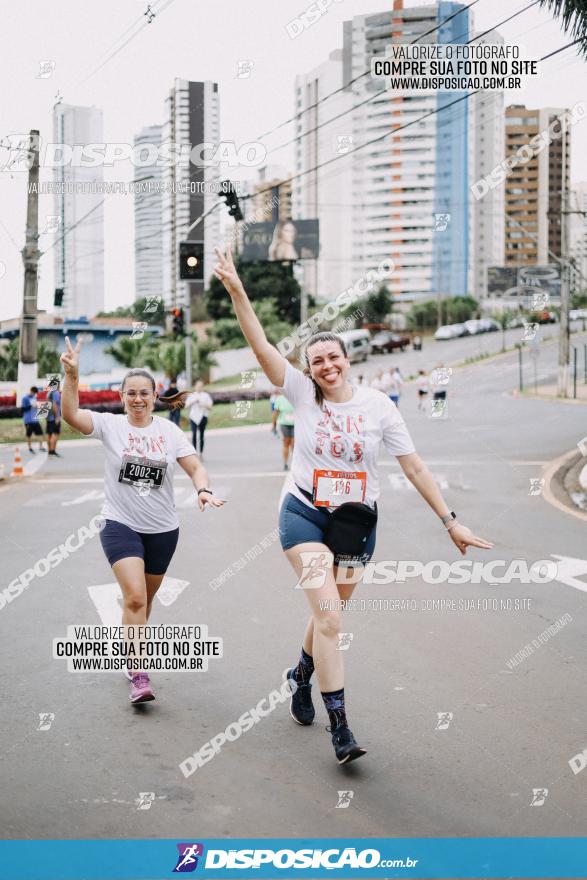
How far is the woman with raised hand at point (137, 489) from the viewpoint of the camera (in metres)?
5.32

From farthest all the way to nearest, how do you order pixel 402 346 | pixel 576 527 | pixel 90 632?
1. pixel 402 346
2. pixel 576 527
3. pixel 90 632

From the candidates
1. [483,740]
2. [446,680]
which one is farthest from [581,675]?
[483,740]

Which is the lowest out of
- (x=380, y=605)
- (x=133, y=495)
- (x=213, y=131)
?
(x=380, y=605)

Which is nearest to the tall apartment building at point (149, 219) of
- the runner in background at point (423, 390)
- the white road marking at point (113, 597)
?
the runner in background at point (423, 390)

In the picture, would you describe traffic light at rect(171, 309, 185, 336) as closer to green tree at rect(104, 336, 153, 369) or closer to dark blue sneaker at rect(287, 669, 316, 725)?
green tree at rect(104, 336, 153, 369)

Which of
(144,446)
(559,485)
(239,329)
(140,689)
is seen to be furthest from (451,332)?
(140,689)

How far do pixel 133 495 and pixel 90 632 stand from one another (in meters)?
1.49

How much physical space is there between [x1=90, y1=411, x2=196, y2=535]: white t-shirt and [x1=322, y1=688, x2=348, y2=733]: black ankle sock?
59.5 inches

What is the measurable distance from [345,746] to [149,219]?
2910 centimetres

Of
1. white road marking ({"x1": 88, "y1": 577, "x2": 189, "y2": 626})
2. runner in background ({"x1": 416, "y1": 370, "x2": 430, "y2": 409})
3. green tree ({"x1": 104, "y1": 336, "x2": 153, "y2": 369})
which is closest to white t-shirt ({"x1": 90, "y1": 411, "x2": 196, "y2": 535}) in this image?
white road marking ({"x1": 88, "y1": 577, "x2": 189, "y2": 626})

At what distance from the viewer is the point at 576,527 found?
11.5 m

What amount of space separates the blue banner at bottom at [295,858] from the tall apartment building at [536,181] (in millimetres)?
27637

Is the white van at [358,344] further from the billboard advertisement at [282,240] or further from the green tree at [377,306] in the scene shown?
the green tree at [377,306]

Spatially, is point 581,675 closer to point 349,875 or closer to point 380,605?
point 380,605
